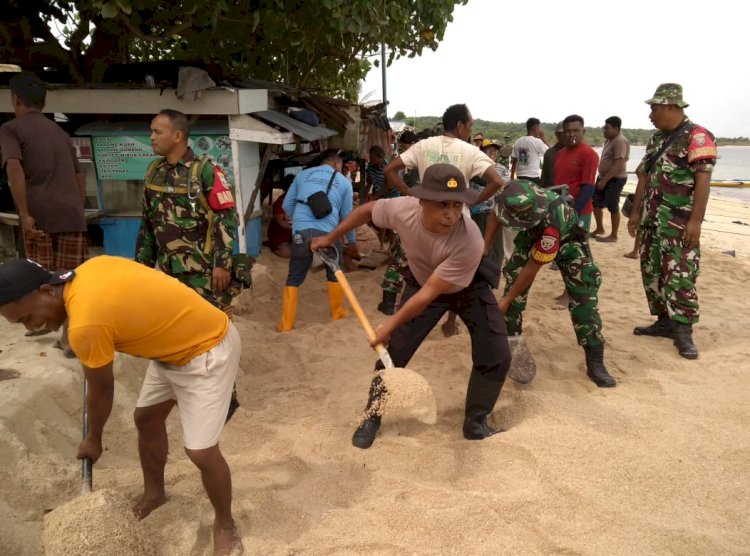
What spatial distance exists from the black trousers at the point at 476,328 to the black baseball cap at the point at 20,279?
1.87m

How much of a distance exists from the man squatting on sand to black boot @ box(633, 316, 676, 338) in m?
2.45

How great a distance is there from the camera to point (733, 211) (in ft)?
48.3

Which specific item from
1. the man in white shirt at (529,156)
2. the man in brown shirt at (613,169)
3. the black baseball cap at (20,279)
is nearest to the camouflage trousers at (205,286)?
the black baseball cap at (20,279)

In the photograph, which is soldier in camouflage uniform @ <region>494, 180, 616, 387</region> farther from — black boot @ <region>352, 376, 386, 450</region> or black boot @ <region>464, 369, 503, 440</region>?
black boot @ <region>352, 376, 386, 450</region>

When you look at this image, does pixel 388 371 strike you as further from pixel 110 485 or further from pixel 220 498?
pixel 110 485

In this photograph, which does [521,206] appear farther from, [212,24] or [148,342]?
[212,24]

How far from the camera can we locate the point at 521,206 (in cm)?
357

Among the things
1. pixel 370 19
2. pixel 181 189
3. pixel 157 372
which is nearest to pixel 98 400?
pixel 157 372

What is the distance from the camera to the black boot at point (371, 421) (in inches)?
130

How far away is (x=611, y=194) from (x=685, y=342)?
4324 mm

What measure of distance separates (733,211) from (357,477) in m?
15.2

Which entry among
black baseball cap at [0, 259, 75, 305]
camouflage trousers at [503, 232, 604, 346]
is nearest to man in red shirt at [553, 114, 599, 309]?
camouflage trousers at [503, 232, 604, 346]

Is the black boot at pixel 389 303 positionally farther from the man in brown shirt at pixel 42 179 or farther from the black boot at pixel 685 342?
the man in brown shirt at pixel 42 179

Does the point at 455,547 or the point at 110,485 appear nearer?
the point at 455,547
